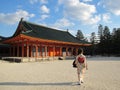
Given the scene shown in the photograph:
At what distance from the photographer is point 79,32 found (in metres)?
55.1

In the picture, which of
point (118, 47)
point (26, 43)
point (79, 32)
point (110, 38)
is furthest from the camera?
point (79, 32)

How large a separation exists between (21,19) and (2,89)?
22692 mm

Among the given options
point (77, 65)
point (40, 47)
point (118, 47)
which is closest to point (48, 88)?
point (77, 65)

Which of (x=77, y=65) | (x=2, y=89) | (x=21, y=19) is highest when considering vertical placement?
(x=21, y=19)

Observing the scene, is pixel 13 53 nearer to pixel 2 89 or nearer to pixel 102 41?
pixel 2 89

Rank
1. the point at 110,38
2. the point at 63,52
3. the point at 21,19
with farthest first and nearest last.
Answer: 1. the point at 110,38
2. the point at 63,52
3. the point at 21,19

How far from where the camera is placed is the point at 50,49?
92.1 feet

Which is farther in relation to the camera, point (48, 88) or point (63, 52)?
point (63, 52)

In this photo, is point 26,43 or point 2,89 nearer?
point 2,89

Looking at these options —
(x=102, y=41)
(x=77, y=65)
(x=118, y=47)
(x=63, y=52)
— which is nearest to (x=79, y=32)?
(x=102, y=41)

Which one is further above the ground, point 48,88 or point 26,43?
point 26,43

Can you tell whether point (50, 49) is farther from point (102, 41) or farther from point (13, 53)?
point (102, 41)

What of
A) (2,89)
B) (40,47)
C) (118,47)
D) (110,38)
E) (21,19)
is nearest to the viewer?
(2,89)

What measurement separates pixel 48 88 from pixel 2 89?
5.11 ft
